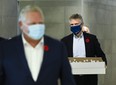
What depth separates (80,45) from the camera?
17.9 feet

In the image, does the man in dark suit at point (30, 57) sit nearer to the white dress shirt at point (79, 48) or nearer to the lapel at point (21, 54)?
the lapel at point (21, 54)

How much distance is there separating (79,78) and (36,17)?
91.9 inches

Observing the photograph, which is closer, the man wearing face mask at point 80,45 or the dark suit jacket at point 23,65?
the dark suit jacket at point 23,65

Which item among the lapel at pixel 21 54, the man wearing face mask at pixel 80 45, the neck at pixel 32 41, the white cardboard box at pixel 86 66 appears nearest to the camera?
the lapel at pixel 21 54

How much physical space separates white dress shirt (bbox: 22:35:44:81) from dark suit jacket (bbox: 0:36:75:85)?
3 centimetres

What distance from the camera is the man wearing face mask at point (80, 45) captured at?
5.40 metres

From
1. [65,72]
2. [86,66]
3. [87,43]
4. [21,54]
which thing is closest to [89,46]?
[87,43]

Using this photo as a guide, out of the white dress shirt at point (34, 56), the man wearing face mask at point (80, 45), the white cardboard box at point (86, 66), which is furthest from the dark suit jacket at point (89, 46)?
the white dress shirt at point (34, 56)

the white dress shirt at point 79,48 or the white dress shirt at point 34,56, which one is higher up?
the white dress shirt at point 34,56

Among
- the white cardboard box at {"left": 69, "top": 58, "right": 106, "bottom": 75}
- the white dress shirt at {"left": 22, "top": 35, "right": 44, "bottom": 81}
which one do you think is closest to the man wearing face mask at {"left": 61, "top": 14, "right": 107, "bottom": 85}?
the white cardboard box at {"left": 69, "top": 58, "right": 106, "bottom": 75}

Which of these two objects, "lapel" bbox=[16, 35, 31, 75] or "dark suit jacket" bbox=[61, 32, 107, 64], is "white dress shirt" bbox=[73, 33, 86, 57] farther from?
"lapel" bbox=[16, 35, 31, 75]

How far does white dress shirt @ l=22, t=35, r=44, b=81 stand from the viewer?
10.6ft

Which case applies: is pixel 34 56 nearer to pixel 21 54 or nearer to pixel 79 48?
pixel 21 54

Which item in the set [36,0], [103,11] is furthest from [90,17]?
[36,0]
